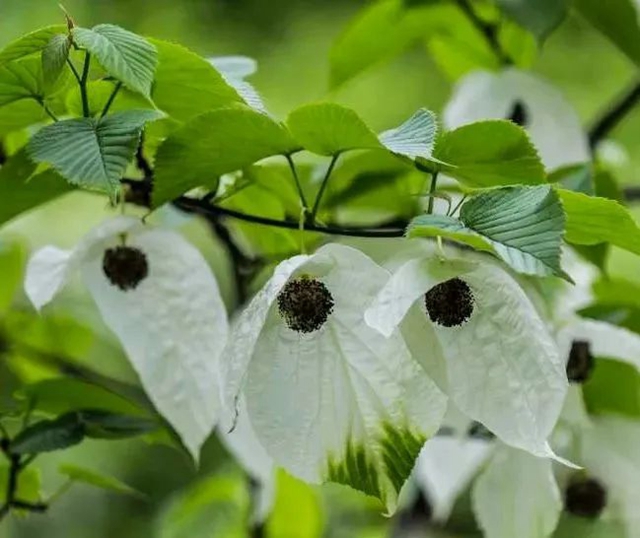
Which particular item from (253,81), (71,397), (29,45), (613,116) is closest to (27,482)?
(71,397)

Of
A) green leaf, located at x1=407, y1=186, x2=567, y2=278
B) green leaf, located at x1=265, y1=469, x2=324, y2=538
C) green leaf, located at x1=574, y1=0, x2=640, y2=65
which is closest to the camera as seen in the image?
green leaf, located at x1=407, y1=186, x2=567, y2=278

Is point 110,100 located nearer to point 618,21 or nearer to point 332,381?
point 332,381

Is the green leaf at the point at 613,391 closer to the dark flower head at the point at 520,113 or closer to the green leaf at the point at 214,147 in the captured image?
the dark flower head at the point at 520,113

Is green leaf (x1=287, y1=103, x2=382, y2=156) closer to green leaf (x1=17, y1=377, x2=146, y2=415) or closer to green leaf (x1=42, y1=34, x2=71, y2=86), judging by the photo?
green leaf (x1=42, y1=34, x2=71, y2=86)

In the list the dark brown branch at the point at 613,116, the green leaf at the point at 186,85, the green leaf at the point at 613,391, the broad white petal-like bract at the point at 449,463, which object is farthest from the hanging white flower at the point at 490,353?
the dark brown branch at the point at 613,116

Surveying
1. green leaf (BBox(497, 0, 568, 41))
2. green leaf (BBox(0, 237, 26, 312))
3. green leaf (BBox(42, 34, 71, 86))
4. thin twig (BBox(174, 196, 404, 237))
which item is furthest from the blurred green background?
green leaf (BBox(42, 34, 71, 86))

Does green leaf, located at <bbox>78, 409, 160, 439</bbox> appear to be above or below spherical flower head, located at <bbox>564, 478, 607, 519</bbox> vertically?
above

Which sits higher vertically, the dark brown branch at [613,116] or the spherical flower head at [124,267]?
the spherical flower head at [124,267]
